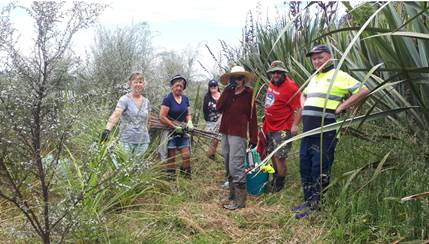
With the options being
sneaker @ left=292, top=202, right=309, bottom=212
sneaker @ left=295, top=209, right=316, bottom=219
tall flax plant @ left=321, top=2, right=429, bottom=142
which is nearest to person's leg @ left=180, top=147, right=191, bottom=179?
sneaker @ left=292, top=202, right=309, bottom=212

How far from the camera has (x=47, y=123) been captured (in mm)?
2729

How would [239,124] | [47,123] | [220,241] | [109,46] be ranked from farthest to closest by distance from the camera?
[109,46], [239,124], [220,241], [47,123]

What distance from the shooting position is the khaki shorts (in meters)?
5.11

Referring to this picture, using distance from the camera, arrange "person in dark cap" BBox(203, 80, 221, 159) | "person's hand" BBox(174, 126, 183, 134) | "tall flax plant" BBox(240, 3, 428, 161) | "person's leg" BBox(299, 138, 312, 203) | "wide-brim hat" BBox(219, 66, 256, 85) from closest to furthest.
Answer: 1. "tall flax plant" BBox(240, 3, 428, 161)
2. "person's leg" BBox(299, 138, 312, 203)
3. "wide-brim hat" BBox(219, 66, 256, 85)
4. "person's hand" BBox(174, 126, 183, 134)
5. "person in dark cap" BBox(203, 80, 221, 159)

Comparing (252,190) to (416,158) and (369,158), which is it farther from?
(416,158)

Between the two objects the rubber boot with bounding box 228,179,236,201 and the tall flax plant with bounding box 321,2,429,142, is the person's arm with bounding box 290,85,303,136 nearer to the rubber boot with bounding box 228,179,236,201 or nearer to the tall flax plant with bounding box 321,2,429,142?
the rubber boot with bounding box 228,179,236,201

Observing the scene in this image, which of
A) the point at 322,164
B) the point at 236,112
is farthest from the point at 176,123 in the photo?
the point at 322,164

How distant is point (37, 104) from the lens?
8.62 feet

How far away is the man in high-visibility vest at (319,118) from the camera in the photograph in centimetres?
405

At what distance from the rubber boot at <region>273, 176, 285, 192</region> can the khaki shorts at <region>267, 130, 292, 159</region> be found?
0.83 ft

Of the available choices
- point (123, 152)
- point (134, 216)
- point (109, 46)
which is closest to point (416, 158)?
point (134, 216)

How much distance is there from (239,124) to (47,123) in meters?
2.45

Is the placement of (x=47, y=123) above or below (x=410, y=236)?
above

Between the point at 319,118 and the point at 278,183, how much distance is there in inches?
51.9
